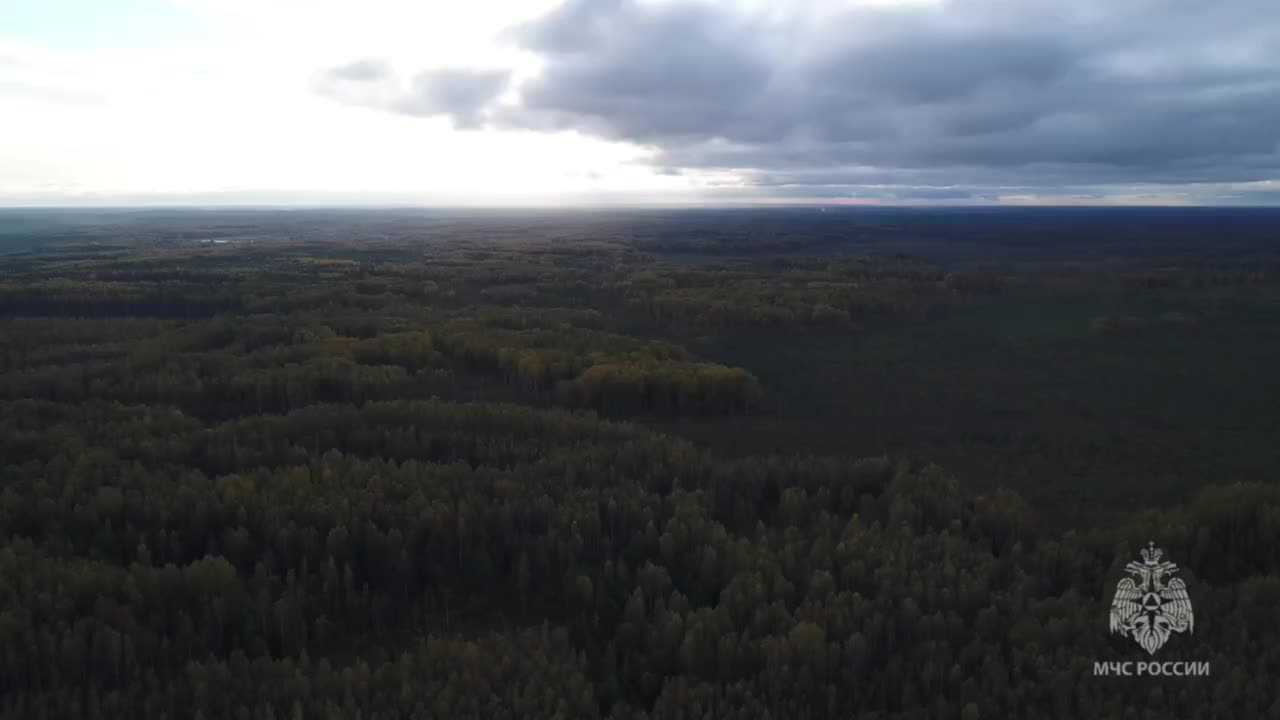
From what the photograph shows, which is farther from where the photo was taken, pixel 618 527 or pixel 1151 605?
pixel 618 527

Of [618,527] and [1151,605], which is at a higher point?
[618,527]

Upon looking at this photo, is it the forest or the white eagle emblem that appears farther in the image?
the white eagle emblem

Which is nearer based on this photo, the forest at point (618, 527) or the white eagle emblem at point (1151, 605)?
the forest at point (618, 527)

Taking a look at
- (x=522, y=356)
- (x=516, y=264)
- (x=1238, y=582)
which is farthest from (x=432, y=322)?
(x=516, y=264)

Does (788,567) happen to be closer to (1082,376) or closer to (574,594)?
(574,594)
